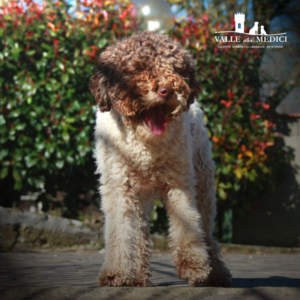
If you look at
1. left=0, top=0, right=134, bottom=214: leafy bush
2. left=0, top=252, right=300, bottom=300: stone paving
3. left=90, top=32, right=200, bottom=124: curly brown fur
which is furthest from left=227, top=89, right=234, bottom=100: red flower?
left=90, top=32, right=200, bottom=124: curly brown fur

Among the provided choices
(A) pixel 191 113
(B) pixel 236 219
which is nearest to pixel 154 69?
(A) pixel 191 113

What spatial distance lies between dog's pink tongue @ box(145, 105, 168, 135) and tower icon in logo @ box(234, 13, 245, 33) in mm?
4561

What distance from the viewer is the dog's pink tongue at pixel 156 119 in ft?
9.89

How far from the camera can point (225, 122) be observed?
6.41 m

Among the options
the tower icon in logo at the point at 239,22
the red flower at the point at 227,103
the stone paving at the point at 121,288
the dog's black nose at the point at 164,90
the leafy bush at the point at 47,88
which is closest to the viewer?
the stone paving at the point at 121,288

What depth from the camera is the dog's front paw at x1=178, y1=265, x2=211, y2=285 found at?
2.90m

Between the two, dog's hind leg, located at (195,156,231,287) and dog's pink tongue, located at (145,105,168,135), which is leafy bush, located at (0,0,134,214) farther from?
dog's pink tongue, located at (145,105,168,135)

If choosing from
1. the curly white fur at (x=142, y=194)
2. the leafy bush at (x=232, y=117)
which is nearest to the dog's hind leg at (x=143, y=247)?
the curly white fur at (x=142, y=194)

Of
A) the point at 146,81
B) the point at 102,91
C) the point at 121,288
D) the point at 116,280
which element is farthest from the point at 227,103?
the point at 121,288

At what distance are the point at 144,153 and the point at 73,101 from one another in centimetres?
314

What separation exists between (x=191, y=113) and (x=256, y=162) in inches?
120

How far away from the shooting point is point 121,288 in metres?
2.59

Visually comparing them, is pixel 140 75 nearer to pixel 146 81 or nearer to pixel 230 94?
pixel 146 81

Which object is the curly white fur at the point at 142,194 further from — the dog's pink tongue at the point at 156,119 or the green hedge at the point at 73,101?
the green hedge at the point at 73,101
